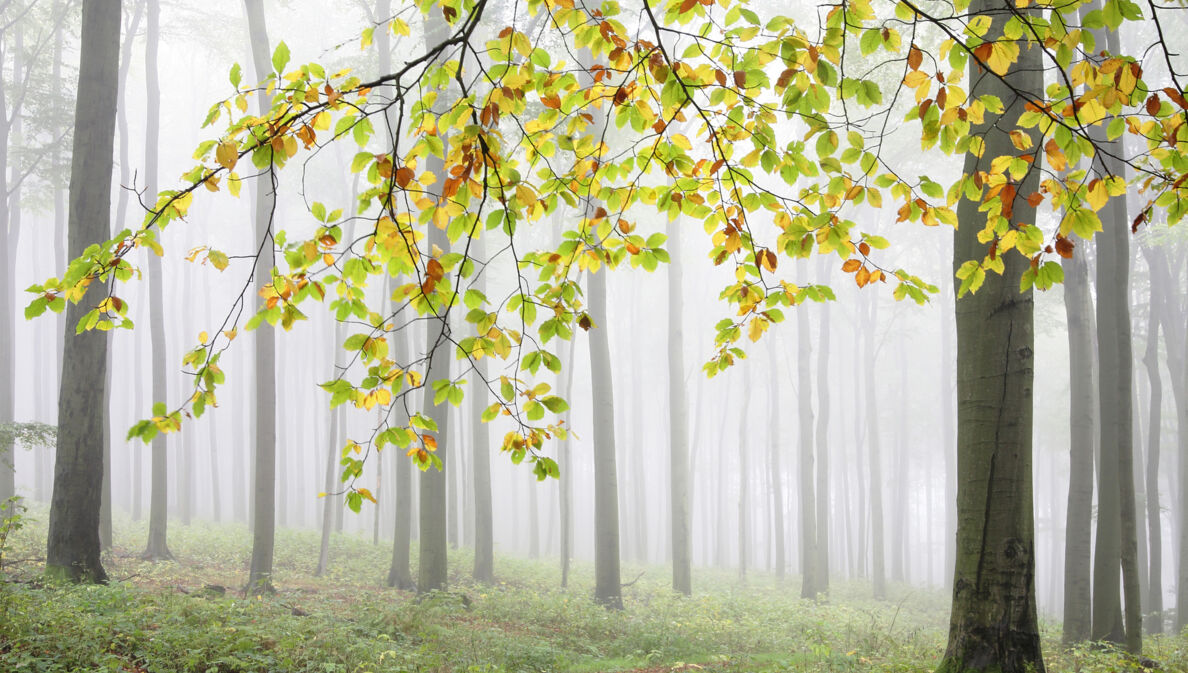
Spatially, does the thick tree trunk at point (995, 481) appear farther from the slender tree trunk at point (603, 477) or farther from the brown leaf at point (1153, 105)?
the slender tree trunk at point (603, 477)

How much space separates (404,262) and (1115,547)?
7111 mm

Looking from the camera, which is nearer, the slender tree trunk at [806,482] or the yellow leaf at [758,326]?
the yellow leaf at [758,326]

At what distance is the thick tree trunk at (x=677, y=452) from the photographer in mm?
13266

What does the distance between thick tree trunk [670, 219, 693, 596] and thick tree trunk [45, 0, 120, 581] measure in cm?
874

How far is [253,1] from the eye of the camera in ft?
38.1

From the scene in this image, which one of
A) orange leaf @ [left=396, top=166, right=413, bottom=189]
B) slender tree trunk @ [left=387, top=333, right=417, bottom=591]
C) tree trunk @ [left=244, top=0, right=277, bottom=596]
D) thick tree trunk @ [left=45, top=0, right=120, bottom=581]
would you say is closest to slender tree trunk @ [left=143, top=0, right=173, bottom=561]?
tree trunk @ [left=244, top=0, right=277, bottom=596]

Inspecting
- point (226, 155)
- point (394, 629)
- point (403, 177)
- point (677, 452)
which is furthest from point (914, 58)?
point (677, 452)

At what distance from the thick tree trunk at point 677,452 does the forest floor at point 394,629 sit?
65cm

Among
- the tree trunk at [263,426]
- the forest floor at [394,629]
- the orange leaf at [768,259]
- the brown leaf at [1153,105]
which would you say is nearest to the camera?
the brown leaf at [1153,105]

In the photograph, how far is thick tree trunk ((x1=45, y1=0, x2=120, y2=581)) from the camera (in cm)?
686

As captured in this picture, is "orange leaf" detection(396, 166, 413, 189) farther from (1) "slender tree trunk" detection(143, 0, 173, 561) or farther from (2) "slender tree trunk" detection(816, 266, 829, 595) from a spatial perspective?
(2) "slender tree trunk" detection(816, 266, 829, 595)

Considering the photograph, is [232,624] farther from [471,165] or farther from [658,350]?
[658,350]

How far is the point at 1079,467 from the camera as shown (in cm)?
748

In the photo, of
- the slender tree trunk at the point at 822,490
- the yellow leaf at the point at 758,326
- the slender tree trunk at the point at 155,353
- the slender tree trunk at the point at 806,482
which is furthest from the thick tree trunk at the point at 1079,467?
the slender tree trunk at the point at 155,353
